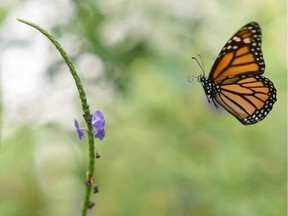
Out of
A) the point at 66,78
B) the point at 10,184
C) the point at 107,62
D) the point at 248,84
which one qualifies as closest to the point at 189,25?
the point at 107,62

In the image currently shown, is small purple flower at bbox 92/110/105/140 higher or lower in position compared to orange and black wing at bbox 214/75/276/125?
lower

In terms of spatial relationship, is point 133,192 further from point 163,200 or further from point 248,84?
point 248,84

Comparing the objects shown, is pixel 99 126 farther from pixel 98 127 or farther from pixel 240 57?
pixel 240 57

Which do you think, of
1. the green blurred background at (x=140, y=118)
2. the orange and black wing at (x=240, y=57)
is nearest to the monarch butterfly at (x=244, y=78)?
the orange and black wing at (x=240, y=57)

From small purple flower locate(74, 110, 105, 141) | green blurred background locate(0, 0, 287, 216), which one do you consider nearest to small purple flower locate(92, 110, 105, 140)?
small purple flower locate(74, 110, 105, 141)

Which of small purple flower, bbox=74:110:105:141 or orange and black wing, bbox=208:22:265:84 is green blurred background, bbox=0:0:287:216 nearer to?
orange and black wing, bbox=208:22:265:84

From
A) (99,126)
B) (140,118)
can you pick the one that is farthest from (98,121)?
(140,118)

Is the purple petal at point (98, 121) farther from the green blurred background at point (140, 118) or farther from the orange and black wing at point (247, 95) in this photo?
the green blurred background at point (140, 118)

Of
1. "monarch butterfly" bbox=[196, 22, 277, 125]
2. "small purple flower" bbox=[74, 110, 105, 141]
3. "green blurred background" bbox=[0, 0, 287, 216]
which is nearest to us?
"small purple flower" bbox=[74, 110, 105, 141]
